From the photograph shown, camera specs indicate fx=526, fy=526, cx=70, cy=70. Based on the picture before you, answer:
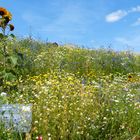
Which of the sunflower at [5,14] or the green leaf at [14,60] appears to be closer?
the sunflower at [5,14]

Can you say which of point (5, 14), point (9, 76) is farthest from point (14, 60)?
point (5, 14)

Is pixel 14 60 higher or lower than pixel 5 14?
lower

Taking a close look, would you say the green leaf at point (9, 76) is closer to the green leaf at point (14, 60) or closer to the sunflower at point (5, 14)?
the green leaf at point (14, 60)

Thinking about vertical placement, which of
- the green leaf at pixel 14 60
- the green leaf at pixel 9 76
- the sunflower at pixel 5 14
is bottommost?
the green leaf at pixel 9 76

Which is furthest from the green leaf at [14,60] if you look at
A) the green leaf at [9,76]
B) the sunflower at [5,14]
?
the sunflower at [5,14]

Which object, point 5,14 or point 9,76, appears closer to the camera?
point 5,14

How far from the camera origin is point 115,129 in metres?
6.62

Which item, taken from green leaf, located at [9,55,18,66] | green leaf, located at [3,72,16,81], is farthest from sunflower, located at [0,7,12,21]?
green leaf, located at [3,72,16,81]

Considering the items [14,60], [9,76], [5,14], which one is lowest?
[9,76]

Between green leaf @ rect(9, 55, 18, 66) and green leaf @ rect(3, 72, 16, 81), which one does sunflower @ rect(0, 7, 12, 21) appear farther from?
green leaf @ rect(3, 72, 16, 81)

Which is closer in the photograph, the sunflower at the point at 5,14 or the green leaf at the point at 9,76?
the sunflower at the point at 5,14

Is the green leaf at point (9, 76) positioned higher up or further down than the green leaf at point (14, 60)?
further down

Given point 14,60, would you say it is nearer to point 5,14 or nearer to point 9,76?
point 9,76

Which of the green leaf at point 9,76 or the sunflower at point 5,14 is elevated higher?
the sunflower at point 5,14
